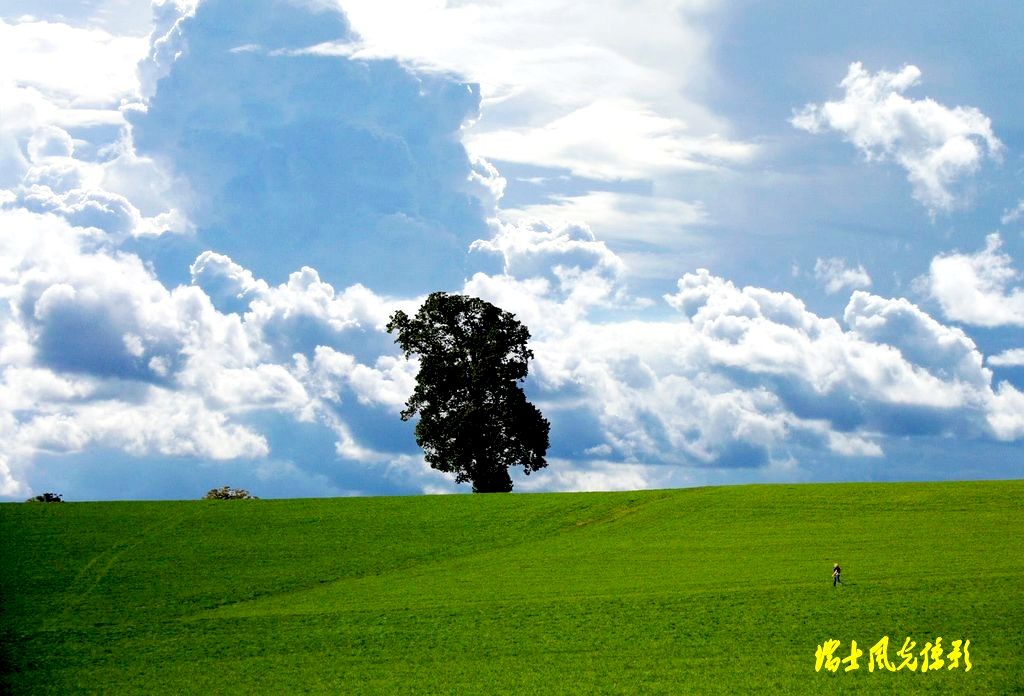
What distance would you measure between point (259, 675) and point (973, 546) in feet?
107

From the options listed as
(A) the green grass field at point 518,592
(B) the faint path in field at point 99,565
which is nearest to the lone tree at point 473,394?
(A) the green grass field at point 518,592

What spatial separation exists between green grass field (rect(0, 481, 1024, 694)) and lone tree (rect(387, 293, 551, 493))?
10.3 m

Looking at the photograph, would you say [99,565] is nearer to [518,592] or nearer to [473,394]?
[518,592]

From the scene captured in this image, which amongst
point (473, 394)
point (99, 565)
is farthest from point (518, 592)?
point (473, 394)

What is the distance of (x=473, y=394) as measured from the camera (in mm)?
73312

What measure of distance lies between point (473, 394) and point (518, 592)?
3138 centimetres

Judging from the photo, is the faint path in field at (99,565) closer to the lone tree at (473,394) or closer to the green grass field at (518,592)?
the green grass field at (518,592)

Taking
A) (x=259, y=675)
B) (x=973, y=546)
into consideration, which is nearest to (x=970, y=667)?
(x=973, y=546)

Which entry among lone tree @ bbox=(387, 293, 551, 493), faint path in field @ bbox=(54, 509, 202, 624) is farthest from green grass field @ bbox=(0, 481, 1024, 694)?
lone tree @ bbox=(387, 293, 551, 493)

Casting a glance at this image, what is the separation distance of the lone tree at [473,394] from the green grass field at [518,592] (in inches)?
404

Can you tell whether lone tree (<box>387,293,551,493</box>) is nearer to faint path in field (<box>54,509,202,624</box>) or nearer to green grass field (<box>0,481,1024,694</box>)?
green grass field (<box>0,481,1024,694</box>)

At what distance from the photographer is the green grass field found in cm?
3384

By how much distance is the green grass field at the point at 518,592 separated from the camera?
33.8 metres

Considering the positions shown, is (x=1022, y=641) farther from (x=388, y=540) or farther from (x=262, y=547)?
(x=262, y=547)
